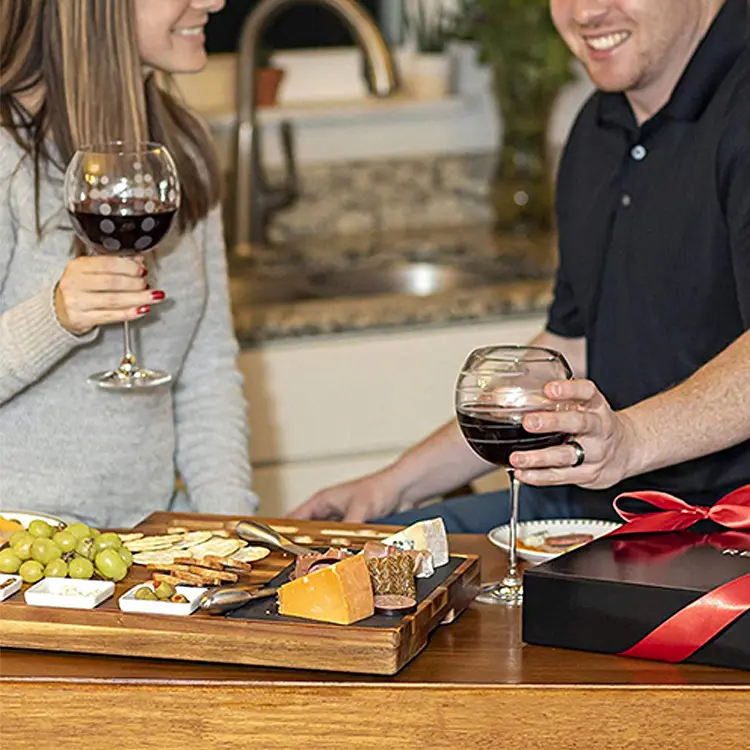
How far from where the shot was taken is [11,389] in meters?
1.89

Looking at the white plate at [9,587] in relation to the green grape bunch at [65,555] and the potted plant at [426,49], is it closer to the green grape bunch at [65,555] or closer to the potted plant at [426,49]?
the green grape bunch at [65,555]

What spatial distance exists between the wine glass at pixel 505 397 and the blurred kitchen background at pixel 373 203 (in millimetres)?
1604

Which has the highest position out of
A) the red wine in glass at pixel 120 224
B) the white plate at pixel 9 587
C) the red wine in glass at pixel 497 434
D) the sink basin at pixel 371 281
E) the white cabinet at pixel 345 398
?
the red wine in glass at pixel 120 224

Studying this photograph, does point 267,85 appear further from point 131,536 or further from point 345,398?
point 131,536

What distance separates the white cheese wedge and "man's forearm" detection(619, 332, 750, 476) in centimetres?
23

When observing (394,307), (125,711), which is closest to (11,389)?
(125,711)

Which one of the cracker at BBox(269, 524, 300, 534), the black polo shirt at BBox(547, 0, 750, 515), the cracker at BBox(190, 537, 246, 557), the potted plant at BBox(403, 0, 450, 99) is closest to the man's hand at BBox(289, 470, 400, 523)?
the black polo shirt at BBox(547, 0, 750, 515)

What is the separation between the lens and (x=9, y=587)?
54.6 inches

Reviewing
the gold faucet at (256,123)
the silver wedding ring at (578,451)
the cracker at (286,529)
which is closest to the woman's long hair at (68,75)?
the cracker at (286,529)

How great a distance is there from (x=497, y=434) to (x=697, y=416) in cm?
34

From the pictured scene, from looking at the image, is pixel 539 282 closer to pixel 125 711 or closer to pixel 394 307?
pixel 394 307

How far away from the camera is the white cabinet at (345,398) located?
10.1ft

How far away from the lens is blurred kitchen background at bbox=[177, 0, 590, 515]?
3.12 m

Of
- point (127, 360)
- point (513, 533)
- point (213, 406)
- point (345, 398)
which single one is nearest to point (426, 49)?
point (345, 398)
